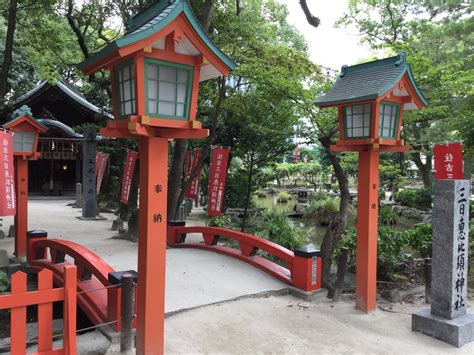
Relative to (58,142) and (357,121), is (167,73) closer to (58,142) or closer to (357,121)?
(357,121)

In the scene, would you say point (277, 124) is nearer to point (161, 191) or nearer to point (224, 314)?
point (224, 314)

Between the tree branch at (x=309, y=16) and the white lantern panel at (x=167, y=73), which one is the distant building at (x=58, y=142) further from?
the white lantern panel at (x=167, y=73)

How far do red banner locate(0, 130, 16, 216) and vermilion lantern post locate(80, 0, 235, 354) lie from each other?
3.57 m

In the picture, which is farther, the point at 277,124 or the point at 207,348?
the point at 277,124

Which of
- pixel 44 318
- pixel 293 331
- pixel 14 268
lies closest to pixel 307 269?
pixel 293 331

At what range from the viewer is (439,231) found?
618cm

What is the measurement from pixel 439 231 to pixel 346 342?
89.5 inches

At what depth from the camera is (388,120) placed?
7.07 m

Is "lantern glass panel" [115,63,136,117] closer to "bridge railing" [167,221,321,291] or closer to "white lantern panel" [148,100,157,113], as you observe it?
"white lantern panel" [148,100,157,113]

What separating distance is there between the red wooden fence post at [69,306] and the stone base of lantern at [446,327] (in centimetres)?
511

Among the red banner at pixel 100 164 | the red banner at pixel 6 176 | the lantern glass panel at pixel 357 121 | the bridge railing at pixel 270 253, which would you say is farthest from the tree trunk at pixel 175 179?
the red banner at pixel 100 164

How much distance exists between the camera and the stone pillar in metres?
16.7

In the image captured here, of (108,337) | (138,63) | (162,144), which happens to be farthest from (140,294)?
(138,63)

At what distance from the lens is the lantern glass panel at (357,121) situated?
6.86 m
